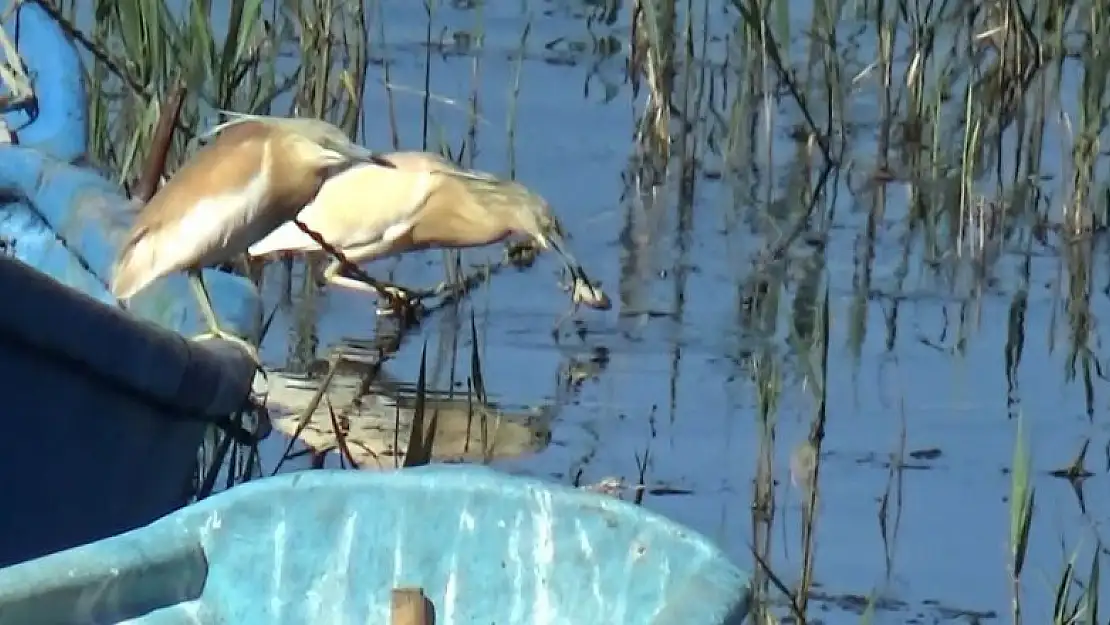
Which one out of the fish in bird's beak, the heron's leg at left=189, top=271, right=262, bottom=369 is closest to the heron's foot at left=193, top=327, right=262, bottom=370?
the heron's leg at left=189, top=271, right=262, bottom=369

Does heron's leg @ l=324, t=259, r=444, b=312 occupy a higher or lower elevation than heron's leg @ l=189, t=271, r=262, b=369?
lower

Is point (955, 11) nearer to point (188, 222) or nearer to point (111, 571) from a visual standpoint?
point (188, 222)

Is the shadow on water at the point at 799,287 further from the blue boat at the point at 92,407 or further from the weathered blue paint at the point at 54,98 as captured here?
the weathered blue paint at the point at 54,98

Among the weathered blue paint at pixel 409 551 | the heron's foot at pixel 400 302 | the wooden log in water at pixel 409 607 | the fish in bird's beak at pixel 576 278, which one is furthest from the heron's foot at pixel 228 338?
the heron's foot at pixel 400 302

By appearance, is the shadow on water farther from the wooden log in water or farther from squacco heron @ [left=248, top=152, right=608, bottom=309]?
the wooden log in water

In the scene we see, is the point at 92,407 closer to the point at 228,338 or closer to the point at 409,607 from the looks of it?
the point at 228,338

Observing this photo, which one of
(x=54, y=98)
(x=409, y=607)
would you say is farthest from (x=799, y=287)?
(x=409, y=607)

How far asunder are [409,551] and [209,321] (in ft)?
4.40

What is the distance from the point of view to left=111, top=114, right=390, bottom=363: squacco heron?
3.58 metres

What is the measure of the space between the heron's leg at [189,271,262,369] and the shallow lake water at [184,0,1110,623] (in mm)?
765

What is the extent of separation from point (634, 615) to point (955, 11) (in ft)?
14.5

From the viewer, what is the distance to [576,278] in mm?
4797

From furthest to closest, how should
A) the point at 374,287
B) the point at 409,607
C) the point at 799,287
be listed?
the point at 799,287 < the point at 374,287 < the point at 409,607

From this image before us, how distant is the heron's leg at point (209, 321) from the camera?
335cm
